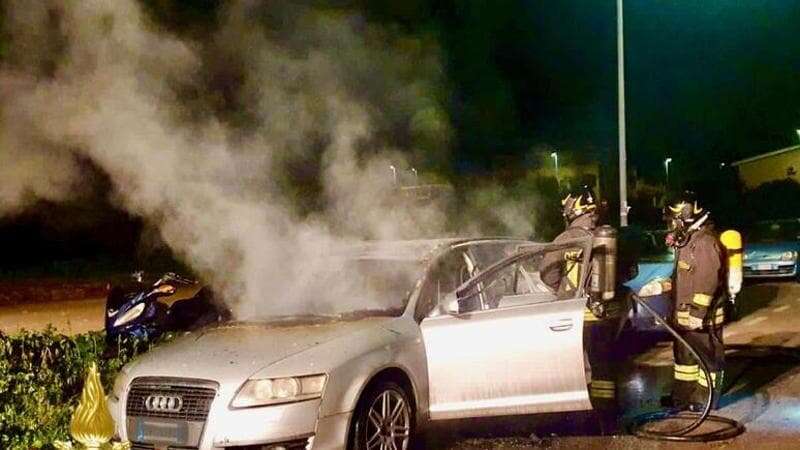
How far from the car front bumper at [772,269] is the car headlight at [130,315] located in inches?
523

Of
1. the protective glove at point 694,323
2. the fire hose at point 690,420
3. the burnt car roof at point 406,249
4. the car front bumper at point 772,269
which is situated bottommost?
the car front bumper at point 772,269

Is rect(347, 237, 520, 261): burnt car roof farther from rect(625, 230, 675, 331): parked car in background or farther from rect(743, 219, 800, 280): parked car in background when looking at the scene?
rect(743, 219, 800, 280): parked car in background

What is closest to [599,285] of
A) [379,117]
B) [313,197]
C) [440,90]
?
[313,197]

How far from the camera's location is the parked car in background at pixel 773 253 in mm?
17422

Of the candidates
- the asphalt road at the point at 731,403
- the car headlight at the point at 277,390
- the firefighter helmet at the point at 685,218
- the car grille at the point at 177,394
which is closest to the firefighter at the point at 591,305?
the asphalt road at the point at 731,403

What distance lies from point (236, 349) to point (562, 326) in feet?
7.27

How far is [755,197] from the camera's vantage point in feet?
116

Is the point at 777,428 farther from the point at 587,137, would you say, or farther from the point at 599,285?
the point at 587,137

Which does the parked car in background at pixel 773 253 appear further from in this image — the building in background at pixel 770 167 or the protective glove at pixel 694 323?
the building in background at pixel 770 167

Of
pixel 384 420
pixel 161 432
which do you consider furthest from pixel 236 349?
pixel 384 420

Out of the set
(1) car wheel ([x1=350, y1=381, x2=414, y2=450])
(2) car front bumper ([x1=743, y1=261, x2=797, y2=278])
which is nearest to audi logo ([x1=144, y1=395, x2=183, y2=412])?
(1) car wheel ([x1=350, y1=381, x2=414, y2=450])

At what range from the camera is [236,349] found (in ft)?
17.6

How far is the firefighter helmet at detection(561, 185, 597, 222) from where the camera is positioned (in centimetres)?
770

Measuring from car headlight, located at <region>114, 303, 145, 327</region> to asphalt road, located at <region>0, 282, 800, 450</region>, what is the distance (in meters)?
2.94
